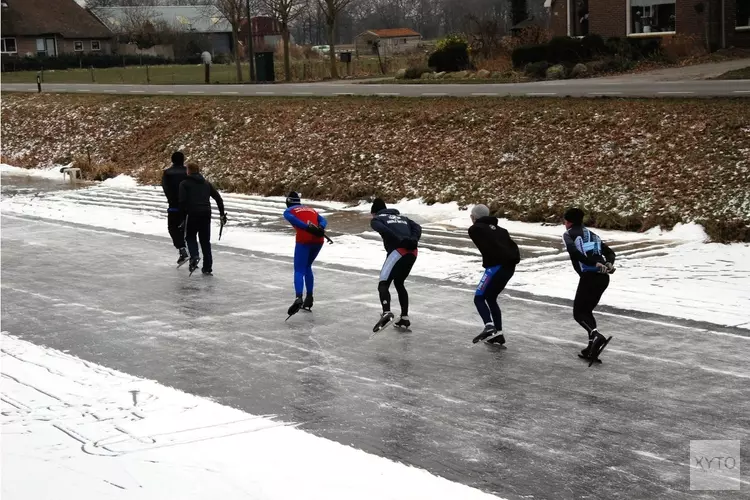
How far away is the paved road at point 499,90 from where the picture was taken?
27594 millimetres

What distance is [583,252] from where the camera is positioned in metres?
11.6

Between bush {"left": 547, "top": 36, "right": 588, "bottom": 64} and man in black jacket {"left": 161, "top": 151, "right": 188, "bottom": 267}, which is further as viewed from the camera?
bush {"left": 547, "top": 36, "right": 588, "bottom": 64}

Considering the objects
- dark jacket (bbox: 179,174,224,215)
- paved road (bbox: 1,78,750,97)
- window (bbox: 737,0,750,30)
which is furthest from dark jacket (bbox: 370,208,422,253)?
window (bbox: 737,0,750,30)

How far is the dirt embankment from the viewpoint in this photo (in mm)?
21016

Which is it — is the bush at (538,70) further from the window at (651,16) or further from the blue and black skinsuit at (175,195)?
the blue and black skinsuit at (175,195)

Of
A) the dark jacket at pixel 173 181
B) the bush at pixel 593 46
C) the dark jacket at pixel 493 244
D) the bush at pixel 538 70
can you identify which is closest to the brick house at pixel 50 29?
the bush at pixel 593 46

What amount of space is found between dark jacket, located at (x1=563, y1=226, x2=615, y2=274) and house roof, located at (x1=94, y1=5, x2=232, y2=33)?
99.8 meters

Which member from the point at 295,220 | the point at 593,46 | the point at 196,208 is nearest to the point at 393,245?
the point at 295,220

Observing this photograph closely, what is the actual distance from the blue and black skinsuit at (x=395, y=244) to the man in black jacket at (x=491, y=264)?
38.9 inches

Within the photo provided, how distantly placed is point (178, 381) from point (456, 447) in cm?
374

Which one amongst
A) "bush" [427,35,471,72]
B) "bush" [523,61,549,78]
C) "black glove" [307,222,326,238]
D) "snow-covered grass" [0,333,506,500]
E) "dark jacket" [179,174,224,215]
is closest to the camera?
"snow-covered grass" [0,333,506,500]

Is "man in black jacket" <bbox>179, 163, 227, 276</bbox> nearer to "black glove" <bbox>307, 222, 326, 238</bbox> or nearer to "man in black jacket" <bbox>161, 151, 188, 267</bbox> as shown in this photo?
"man in black jacket" <bbox>161, 151, 188, 267</bbox>

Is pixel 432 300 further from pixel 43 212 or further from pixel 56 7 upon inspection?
pixel 56 7

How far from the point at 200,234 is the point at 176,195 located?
1306 millimetres
